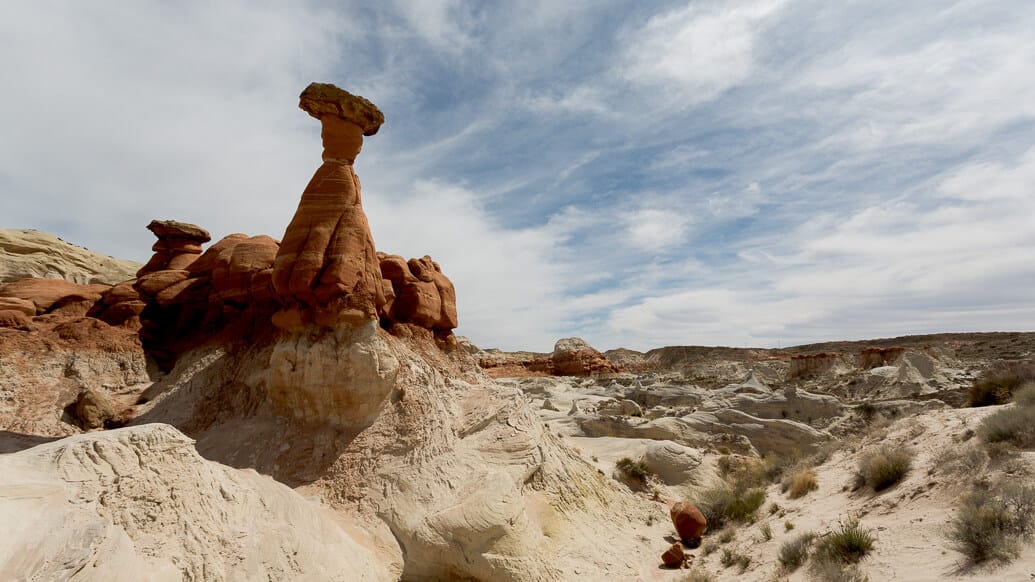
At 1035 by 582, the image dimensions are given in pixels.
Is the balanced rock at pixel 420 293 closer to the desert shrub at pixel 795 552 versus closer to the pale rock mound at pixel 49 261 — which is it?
the desert shrub at pixel 795 552

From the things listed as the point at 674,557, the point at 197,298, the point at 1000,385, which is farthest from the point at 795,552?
the point at 197,298

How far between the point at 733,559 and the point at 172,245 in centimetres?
2102

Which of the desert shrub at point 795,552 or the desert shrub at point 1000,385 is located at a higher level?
the desert shrub at point 1000,385

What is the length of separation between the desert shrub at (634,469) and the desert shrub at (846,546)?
23.0ft

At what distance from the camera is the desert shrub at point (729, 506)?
12.2m

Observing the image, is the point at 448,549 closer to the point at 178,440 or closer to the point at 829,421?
the point at 178,440

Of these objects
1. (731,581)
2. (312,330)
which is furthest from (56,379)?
(731,581)

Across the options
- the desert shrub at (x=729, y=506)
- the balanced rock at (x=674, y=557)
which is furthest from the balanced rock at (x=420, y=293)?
the desert shrub at (x=729, y=506)

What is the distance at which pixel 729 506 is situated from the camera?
12.6 meters

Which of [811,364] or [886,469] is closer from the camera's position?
[886,469]

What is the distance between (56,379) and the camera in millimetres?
12555

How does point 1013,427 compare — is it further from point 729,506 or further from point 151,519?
point 151,519

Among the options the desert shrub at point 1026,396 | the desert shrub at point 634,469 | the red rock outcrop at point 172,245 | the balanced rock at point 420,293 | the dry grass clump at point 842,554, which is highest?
the red rock outcrop at point 172,245

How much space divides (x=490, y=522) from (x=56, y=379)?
1158 centimetres
